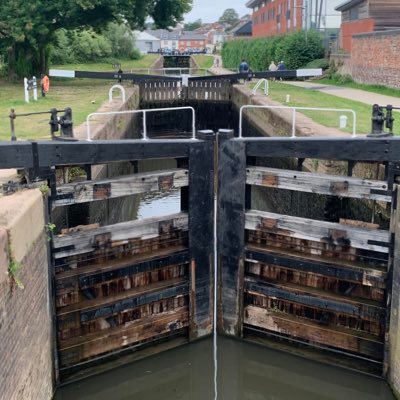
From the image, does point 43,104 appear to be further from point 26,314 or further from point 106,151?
point 26,314

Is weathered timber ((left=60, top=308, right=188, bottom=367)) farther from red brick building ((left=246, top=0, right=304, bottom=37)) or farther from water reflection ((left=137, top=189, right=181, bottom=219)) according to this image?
red brick building ((left=246, top=0, right=304, bottom=37))

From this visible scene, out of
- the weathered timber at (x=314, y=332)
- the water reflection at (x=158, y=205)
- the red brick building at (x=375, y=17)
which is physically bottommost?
the water reflection at (x=158, y=205)

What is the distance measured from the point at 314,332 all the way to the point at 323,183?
6.70 feet

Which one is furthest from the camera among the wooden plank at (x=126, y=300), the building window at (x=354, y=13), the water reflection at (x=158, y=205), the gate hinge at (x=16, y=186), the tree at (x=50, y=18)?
the building window at (x=354, y=13)

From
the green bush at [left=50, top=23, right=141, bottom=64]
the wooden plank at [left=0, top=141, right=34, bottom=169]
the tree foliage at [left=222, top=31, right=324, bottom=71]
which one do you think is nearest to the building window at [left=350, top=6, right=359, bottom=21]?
the tree foliage at [left=222, top=31, right=324, bottom=71]

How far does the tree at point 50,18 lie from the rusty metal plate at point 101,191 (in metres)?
18.5

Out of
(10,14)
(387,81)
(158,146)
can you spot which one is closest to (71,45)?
(10,14)

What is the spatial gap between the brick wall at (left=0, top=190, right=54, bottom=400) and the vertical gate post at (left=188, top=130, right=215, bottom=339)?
219cm

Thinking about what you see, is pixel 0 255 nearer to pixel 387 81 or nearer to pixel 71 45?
pixel 387 81

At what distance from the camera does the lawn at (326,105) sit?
1184 cm

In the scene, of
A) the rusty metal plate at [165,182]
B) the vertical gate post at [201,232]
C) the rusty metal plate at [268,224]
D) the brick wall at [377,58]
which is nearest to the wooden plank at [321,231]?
the rusty metal plate at [268,224]

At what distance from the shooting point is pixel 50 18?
82.9ft

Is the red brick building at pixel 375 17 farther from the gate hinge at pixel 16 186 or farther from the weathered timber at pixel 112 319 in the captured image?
the gate hinge at pixel 16 186

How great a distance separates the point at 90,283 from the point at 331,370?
11.4ft
